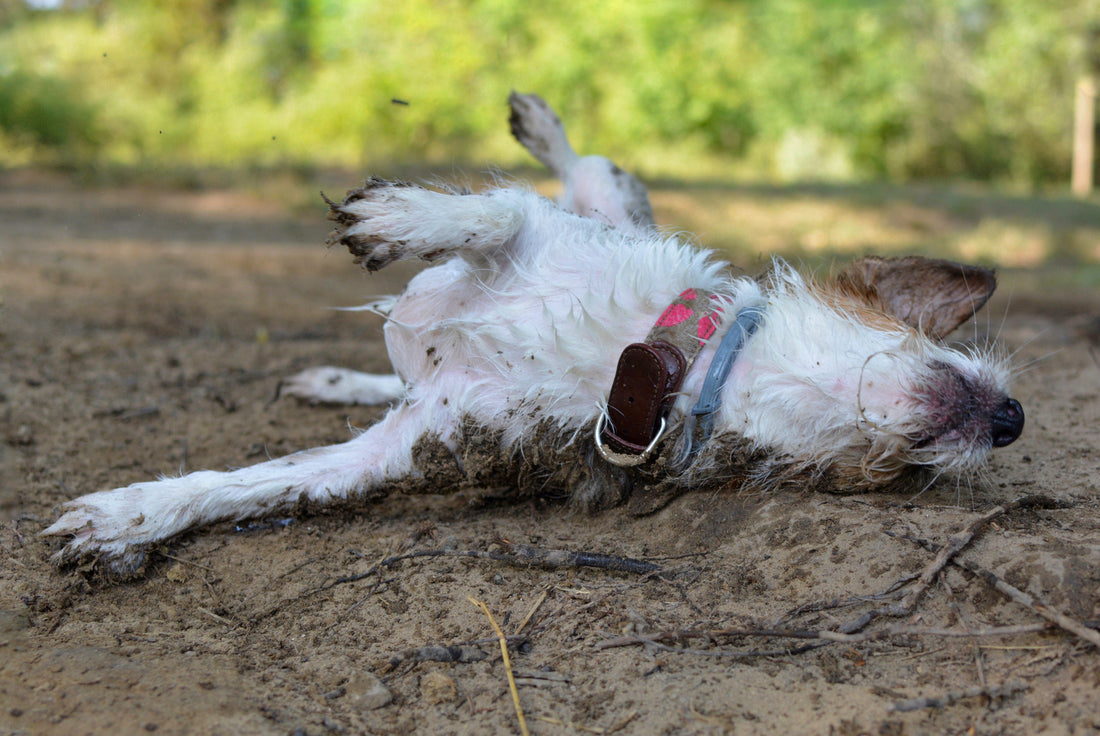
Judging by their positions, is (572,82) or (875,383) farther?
(572,82)

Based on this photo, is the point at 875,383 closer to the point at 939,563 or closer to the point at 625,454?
the point at 939,563

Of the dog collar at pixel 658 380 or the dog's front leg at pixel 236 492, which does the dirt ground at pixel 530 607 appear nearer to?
the dog's front leg at pixel 236 492

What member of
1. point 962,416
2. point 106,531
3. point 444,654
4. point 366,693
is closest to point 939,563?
point 962,416

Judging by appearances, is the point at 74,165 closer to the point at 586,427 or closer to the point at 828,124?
the point at 586,427

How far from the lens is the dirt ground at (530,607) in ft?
5.59

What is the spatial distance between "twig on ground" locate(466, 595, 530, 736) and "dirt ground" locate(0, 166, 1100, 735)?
2 centimetres

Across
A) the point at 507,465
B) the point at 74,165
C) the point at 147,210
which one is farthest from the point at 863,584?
the point at 74,165

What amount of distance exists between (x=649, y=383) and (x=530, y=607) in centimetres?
69

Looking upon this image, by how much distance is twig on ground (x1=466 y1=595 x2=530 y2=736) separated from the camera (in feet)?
5.59

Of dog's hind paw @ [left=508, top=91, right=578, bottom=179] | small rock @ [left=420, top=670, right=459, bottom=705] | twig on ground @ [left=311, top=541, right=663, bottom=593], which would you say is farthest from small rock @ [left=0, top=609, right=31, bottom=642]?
dog's hind paw @ [left=508, top=91, right=578, bottom=179]

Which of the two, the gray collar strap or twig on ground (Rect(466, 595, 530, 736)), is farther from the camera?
the gray collar strap

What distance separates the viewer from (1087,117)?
18094mm

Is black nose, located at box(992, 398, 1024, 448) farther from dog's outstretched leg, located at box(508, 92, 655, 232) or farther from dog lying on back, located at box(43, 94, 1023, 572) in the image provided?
dog's outstretched leg, located at box(508, 92, 655, 232)

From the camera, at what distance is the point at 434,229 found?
2670mm
